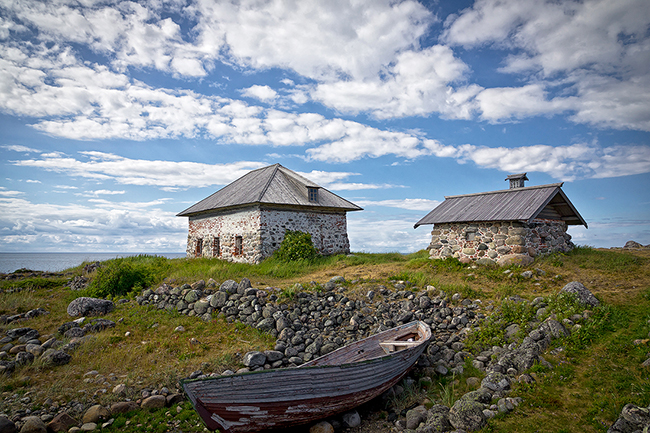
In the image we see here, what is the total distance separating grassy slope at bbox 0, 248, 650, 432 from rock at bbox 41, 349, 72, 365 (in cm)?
24

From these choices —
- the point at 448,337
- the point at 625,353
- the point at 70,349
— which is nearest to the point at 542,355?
the point at 625,353

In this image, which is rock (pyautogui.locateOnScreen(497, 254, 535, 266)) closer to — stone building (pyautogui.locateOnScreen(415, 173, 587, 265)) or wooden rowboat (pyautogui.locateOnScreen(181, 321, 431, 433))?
stone building (pyautogui.locateOnScreen(415, 173, 587, 265))

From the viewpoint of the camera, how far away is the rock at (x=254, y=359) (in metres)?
9.02

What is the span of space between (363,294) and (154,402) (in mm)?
7467

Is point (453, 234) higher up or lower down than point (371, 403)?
higher up

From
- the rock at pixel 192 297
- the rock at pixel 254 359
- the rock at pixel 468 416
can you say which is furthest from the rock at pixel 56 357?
the rock at pixel 468 416

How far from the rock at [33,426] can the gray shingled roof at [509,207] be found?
15888 mm

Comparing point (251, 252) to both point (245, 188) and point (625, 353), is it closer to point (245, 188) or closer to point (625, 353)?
point (245, 188)

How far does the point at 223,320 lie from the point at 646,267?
656 inches

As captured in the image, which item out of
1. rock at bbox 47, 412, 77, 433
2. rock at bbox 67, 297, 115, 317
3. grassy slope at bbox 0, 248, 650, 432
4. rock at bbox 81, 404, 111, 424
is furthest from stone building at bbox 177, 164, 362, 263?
rock at bbox 47, 412, 77, 433

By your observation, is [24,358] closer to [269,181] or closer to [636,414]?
[636,414]

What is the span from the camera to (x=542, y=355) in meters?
7.98

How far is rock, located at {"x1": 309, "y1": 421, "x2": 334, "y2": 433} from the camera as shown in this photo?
22.1 feet

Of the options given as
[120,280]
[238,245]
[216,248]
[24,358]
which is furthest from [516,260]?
[120,280]
